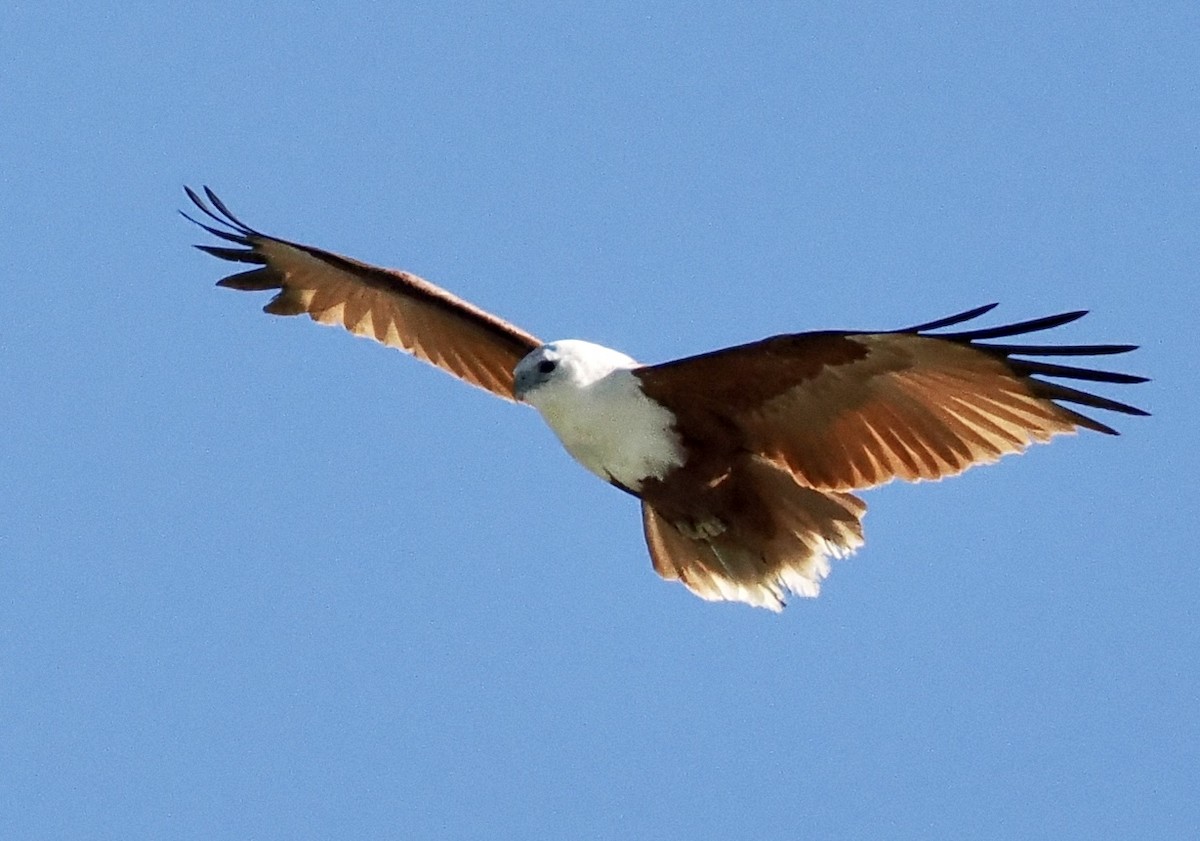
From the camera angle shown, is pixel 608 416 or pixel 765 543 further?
pixel 765 543

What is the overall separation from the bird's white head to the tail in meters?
0.81

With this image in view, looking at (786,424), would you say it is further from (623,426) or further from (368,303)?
(368,303)

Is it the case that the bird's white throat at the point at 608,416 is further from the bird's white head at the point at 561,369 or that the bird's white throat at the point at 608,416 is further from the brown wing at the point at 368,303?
the brown wing at the point at 368,303

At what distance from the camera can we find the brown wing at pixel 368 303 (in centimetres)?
1056

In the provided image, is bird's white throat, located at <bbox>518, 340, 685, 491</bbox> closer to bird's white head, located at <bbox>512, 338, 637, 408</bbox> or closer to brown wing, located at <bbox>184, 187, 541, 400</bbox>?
bird's white head, located at <bbox>512, 338, 637, 408</bbox>

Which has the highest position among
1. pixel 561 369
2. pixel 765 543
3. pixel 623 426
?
pixel 561 369

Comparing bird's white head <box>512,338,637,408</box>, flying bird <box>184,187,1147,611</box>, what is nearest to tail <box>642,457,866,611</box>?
flying bird <box>184,187,1147,611</box>

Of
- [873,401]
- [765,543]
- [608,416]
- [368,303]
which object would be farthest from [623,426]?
[368,303]

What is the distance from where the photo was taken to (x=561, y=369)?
936 cm

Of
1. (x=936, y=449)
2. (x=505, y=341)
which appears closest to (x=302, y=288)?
(x=505, y=341)

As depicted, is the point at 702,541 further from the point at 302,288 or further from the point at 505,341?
the point at 302,288

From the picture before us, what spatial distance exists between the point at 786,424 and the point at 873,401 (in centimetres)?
41

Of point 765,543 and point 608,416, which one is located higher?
point 608,416

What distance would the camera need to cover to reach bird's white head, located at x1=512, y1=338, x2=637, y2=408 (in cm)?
932
